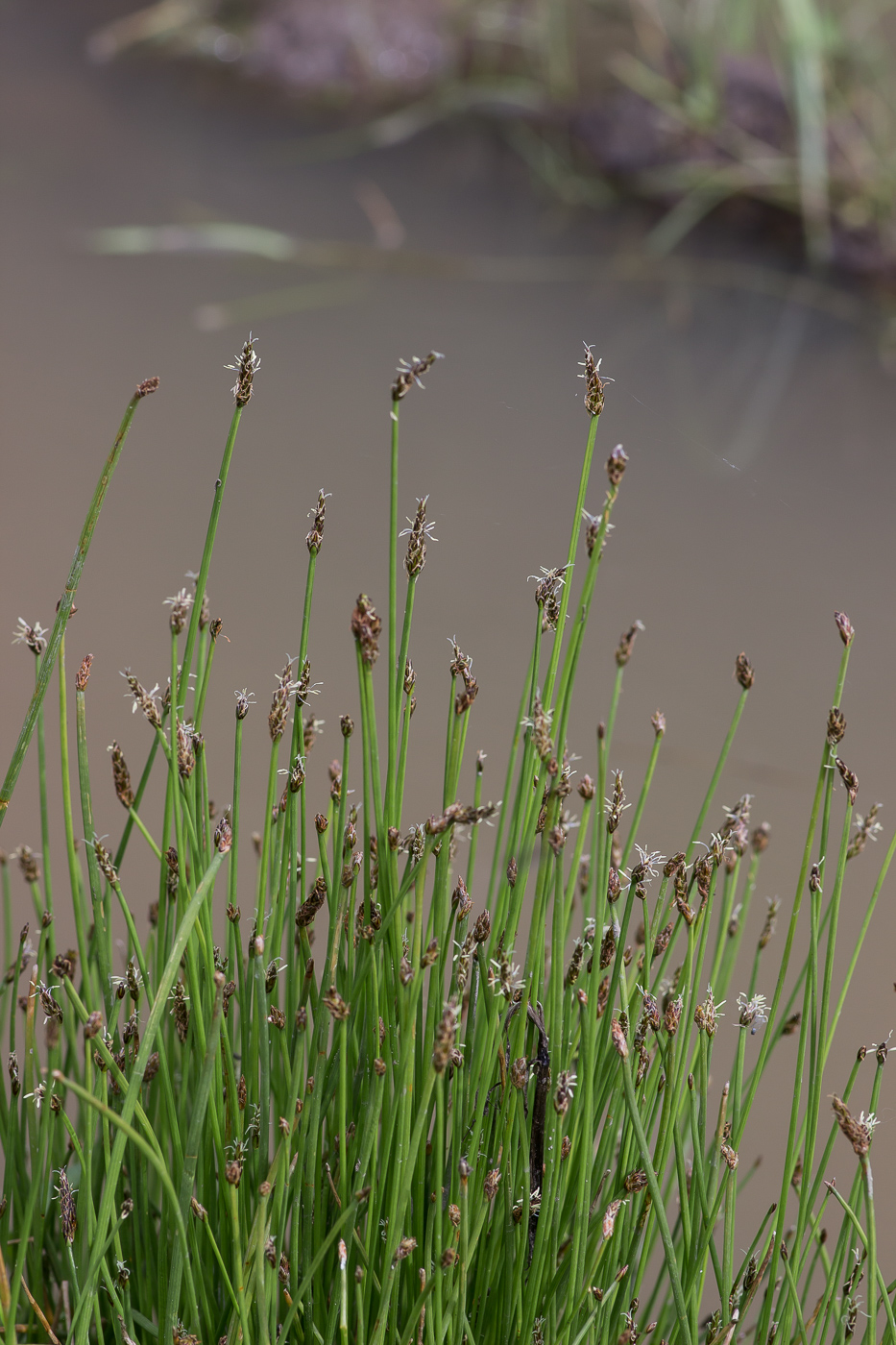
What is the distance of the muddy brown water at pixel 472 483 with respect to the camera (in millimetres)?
1141

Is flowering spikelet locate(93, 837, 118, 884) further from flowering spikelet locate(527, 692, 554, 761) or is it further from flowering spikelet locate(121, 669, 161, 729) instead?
flowering spikelet locate(527, 692, 554, 761)

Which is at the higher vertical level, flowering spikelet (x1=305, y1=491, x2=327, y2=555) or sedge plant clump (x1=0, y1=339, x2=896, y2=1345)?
flowering spikelet (x1=305, y1=491, x2=327, y2=555)

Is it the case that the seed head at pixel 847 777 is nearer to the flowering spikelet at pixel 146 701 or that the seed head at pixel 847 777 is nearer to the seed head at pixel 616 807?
the seed head at pixel 616 807

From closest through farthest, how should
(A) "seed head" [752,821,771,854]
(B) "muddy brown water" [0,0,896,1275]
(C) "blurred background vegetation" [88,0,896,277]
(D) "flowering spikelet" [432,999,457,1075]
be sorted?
1. (D) "flowering spikelet" [432,999,457,1075]
2. (A) "seed head" [752,821,771,854]
3. (B) "muddy brown water" [0,0,896,1275]
4. (C) "blurred background vegetation" [88,0,896,277]

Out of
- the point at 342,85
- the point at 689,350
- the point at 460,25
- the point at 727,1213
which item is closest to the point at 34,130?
the point at 342,85

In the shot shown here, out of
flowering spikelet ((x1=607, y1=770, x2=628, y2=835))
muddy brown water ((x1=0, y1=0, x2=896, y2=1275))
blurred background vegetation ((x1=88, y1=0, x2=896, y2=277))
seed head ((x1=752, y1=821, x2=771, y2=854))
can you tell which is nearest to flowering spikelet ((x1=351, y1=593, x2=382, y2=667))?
flowering spikelet ((x1=607, y1=770, x2=628, y2=835))

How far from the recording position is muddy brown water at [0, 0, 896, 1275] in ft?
3.74

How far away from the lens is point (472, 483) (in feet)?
4.51

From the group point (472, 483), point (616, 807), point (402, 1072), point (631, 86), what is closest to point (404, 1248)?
point (402, 1072)

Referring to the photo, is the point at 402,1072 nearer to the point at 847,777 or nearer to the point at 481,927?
the point at 481,927

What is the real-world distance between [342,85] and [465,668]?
8.23ft

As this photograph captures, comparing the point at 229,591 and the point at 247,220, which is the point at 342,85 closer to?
the point at 247,220

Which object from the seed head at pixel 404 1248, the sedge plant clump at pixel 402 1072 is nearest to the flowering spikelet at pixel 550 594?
the sedge plant clump at pixel 402 1072

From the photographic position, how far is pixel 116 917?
3.30ft
